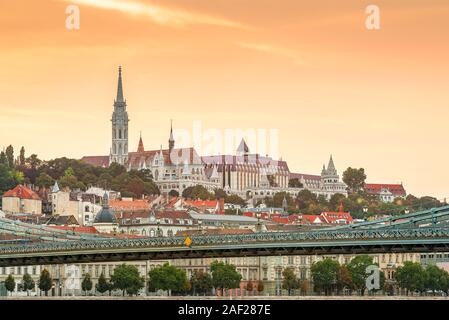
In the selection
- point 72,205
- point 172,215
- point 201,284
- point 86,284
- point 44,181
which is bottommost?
point 201,284

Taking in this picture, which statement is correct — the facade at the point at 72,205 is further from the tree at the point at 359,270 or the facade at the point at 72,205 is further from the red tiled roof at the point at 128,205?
the tree at the point at 359,270

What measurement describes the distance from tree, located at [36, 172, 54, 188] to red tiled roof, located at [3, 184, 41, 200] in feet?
26.7

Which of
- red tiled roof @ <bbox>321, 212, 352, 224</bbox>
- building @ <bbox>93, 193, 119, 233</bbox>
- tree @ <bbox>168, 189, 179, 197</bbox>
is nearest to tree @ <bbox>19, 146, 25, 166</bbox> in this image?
tree @ <bbox>168, 189, 179, 197</bbox>

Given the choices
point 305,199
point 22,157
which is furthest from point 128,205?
point 305,199

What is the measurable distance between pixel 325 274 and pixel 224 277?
5.38 metres

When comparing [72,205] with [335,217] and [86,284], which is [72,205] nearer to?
[335,217]

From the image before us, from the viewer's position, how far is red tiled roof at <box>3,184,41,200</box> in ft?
508

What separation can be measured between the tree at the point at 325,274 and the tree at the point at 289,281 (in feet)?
4.30

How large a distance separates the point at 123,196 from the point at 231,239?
333 ft

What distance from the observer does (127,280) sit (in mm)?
94188

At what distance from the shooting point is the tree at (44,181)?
555 feet

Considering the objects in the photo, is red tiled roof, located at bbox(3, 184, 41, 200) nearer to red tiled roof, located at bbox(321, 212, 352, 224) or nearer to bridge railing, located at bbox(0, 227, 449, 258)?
red tiled roof, located at bbox(321, 212, 352, 224)
